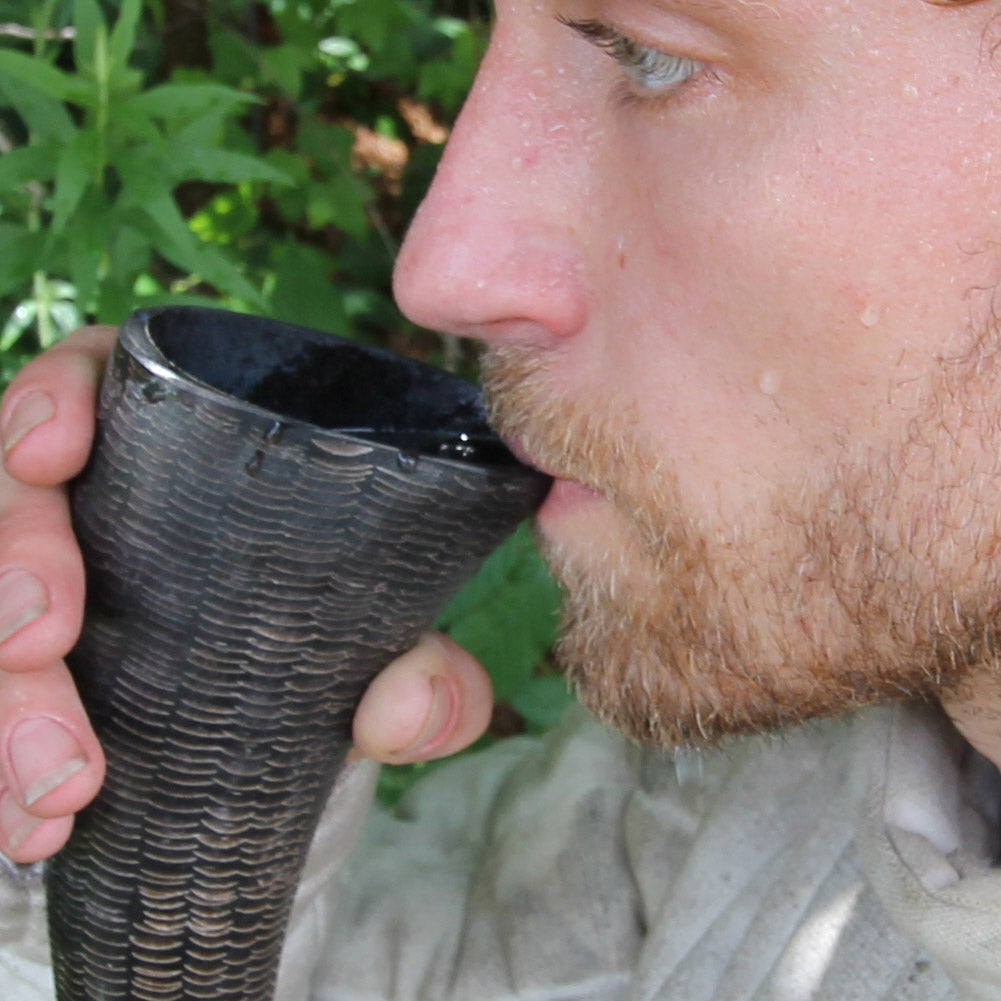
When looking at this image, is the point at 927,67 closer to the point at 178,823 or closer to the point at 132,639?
the point at 132,639

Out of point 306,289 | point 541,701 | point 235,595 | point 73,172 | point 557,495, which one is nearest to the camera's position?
point 235,595

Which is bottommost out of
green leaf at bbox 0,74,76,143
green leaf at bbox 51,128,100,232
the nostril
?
green leaf at bbox 0,74,76,143

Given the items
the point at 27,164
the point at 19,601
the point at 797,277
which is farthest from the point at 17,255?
the point at 797,277

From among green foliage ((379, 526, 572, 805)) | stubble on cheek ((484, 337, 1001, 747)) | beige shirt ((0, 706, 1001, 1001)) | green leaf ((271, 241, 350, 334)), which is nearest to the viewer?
stubble on cheek ((484, 337, 1001, 747))

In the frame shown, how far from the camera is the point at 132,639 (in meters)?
1.17

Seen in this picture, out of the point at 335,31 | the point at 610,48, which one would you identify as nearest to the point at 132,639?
the point at 610,48

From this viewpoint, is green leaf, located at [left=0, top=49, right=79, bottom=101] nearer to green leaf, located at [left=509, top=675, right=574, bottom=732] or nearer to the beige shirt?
the beige shirt

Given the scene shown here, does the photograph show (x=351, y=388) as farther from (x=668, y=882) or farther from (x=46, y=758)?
(x=668, y=882)

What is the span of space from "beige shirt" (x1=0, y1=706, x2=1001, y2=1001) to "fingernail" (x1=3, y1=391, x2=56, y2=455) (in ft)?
1.68

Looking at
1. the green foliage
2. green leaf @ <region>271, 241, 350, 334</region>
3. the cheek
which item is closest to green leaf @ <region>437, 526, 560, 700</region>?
the green foliage

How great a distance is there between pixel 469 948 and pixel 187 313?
0.88 metres

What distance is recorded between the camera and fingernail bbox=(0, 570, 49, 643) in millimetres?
1183

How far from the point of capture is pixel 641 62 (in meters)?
1.14

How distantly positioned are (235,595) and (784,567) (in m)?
0.48
